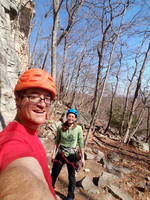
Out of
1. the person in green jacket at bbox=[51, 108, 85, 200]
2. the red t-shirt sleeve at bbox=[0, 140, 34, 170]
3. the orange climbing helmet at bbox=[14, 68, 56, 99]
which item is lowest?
the person in green jacket at bbox=[51, 108, 85, 200]

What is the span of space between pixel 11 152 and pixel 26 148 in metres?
0.11

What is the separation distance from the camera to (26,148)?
91cm

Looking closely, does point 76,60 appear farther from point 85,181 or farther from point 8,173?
point 8,173

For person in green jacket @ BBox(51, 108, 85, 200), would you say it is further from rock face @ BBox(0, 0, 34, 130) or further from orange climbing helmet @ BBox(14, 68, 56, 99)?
orange climbing helmet @ BBox(14, 68, 56, 99)

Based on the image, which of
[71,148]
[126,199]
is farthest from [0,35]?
[126,199]

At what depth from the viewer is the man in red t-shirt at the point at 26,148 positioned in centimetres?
62

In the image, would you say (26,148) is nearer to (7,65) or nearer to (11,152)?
(11,152)

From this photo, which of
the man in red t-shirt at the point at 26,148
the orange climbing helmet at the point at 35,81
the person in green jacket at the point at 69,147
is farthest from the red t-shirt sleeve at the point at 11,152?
the person in green jacket at the point at 69,147

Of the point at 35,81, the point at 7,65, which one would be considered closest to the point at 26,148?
the point at 35,81

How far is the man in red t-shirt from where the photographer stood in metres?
0.62

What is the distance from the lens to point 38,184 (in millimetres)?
664

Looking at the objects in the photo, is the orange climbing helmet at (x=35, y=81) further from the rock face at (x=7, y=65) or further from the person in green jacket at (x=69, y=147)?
the rock face at (x=7, y=65)

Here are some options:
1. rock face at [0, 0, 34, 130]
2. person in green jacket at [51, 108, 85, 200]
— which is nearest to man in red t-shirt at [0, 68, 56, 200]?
person in green jacket at [51, 108, 85, 200]

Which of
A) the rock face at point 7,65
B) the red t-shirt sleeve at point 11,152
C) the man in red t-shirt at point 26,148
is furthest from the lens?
the rock face at point 7,65
